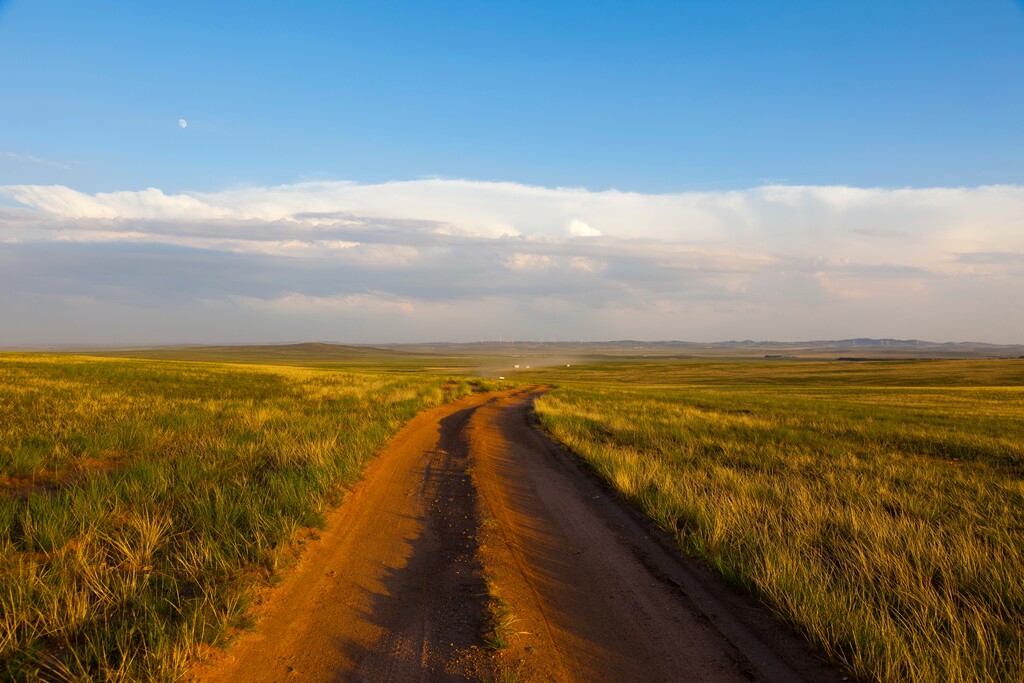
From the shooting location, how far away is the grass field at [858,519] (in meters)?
5.04

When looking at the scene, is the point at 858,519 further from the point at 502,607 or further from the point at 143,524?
the point at 143,524

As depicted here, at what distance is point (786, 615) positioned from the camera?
5.44 meters

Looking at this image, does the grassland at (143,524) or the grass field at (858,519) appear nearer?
the grassland at (143,524)

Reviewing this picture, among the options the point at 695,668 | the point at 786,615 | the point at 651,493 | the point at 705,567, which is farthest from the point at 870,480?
the point at 695,668

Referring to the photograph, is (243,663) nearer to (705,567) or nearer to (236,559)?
(236,559)

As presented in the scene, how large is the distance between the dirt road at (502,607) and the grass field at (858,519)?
21.4 inches

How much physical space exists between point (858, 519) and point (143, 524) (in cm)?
1055

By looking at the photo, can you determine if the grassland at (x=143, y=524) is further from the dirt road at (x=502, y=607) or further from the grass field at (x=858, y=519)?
the grass field at (x=858, y=519)

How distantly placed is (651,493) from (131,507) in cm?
856

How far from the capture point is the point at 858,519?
8.76 meters

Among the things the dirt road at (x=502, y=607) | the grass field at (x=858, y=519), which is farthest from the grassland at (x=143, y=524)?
the grass field at (x=858, y=519)

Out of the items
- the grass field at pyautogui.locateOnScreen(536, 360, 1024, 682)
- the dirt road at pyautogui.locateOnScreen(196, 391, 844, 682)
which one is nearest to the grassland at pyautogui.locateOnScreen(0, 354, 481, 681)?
the dirt road at pyautogui.locateOnScreen(196, 391, 844, 682)

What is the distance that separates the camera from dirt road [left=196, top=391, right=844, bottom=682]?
4539mm

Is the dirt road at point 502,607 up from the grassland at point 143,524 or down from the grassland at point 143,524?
down
